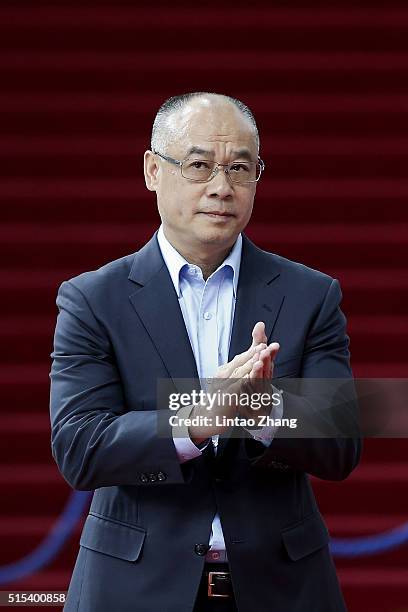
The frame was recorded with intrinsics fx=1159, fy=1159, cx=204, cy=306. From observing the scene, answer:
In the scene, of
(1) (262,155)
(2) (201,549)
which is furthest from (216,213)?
(1) (262,155)

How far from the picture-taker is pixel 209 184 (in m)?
2.06

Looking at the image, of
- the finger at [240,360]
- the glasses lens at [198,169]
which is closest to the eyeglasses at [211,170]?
the glasses lens at [198,169]

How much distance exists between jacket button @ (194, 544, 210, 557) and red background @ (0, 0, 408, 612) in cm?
181

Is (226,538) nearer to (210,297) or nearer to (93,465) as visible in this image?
(93,465)

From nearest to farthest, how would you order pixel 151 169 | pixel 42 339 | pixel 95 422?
1. pixel 95 422
2. pixel 151 169
3. pixel 42 339

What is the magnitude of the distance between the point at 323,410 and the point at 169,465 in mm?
288

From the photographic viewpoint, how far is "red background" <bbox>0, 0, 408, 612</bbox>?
3693mm

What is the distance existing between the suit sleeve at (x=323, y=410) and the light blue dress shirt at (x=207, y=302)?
0.12m

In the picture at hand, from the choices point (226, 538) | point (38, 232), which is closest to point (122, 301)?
point (226, 538)

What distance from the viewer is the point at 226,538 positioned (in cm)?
193

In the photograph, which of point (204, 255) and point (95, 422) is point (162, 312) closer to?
point (204, 255)

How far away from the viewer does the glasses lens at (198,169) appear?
2.08 meters

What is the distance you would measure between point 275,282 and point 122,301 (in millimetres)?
285

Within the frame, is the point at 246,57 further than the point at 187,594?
Yes
